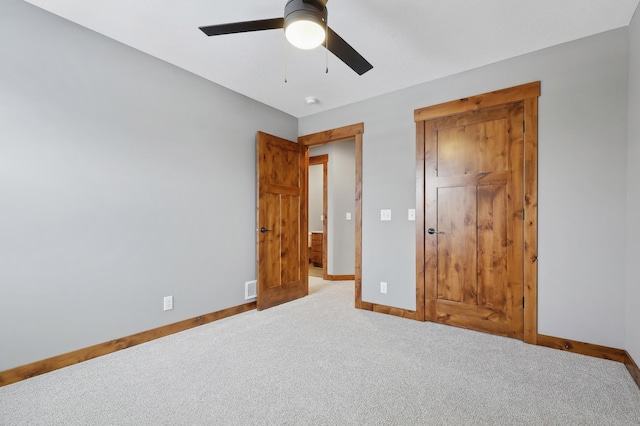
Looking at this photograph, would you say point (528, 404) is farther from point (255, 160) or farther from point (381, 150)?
point (255, 160)

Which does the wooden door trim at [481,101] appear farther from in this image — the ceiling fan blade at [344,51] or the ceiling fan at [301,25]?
the ceiling fan at [301,25]

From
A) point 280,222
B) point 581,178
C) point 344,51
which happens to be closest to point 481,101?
point 581,178

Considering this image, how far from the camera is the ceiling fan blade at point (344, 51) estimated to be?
172 cm

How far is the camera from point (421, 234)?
3.11m

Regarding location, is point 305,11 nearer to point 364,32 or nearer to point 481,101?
point 364,32

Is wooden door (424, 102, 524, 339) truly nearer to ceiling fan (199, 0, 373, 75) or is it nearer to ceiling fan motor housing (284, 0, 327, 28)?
ceiling fan (199, 0, 373, 75)

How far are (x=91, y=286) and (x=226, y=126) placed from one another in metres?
1.92

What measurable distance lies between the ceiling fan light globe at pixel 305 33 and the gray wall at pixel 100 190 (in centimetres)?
168

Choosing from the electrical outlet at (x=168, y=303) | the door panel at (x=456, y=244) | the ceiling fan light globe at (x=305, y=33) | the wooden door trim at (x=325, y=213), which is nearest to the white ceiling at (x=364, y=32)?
the ceiling fan light globe at (x=305, y=33)

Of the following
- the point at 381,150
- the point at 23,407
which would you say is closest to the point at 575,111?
the point at 381,150

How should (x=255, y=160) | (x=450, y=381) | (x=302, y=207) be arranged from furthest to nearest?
1. (x=302, y=207)
2. (x=255, y=160)
3. (x=450, y=381)

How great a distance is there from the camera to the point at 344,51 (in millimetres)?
1852

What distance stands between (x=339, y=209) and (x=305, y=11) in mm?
3931

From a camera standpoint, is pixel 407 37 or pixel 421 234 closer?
pixel 407 37
